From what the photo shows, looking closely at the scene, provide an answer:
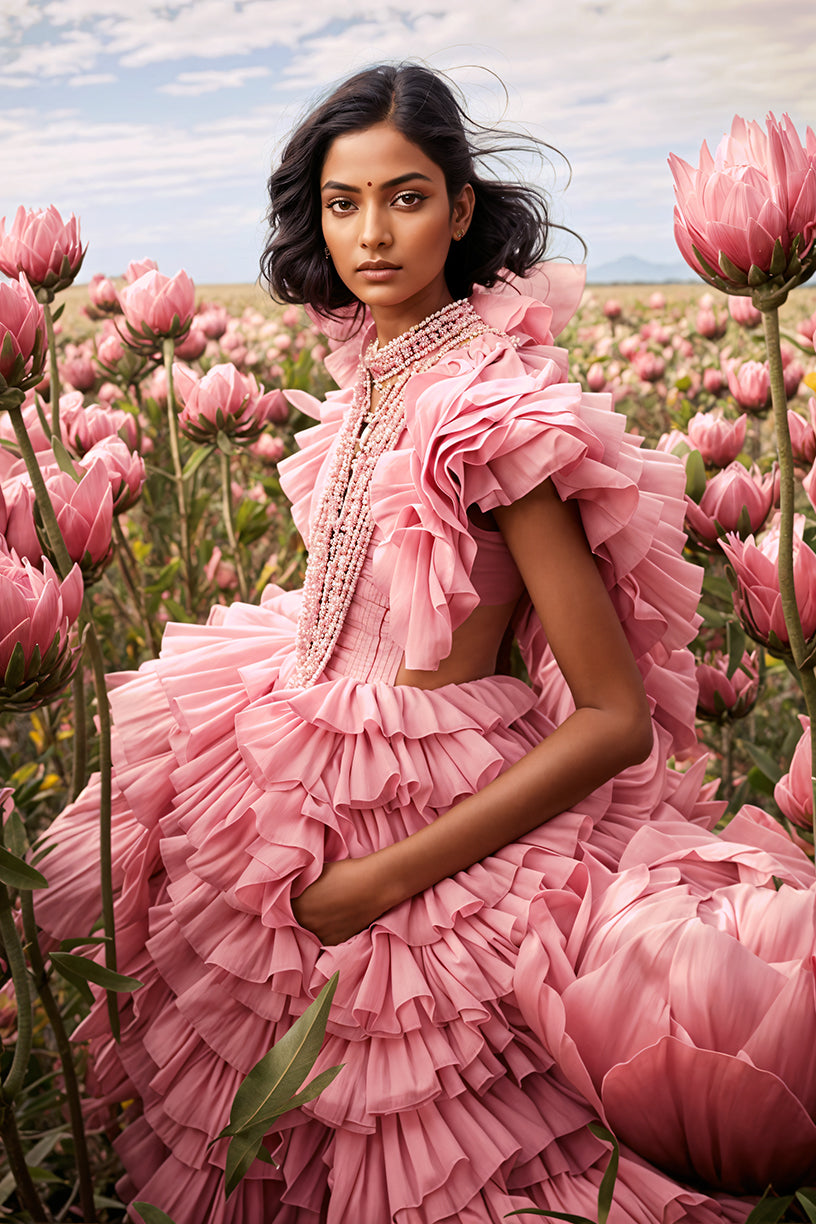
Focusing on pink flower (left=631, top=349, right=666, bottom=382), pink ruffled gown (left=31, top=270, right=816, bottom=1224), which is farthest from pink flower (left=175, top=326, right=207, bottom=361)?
pink ruffled gown (left=31, top=270, right=816, bottom=1224)

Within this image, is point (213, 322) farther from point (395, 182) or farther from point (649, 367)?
point (395, 182)

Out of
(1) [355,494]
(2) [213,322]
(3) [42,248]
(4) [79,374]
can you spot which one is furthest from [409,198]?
(2) [213,322]

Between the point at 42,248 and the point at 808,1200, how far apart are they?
850mm

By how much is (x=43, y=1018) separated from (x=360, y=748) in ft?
1.59

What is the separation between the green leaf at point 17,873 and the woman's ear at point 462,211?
23.1 inches

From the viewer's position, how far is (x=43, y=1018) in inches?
38.2

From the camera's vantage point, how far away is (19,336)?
25.2 inches

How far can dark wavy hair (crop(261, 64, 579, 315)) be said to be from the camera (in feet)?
2.58

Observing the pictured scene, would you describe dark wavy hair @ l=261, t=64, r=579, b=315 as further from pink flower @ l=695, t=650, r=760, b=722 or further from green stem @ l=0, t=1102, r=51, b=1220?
green stem @ l=0, t=1102, r=51, b=1220

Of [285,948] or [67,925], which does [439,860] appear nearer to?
A: [285,948]

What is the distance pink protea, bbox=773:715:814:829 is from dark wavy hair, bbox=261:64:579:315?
461mm

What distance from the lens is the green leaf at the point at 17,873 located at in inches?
19.9

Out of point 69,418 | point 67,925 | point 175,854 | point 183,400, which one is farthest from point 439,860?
point 183,400

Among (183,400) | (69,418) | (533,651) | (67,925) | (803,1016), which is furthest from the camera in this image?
(183,400)
